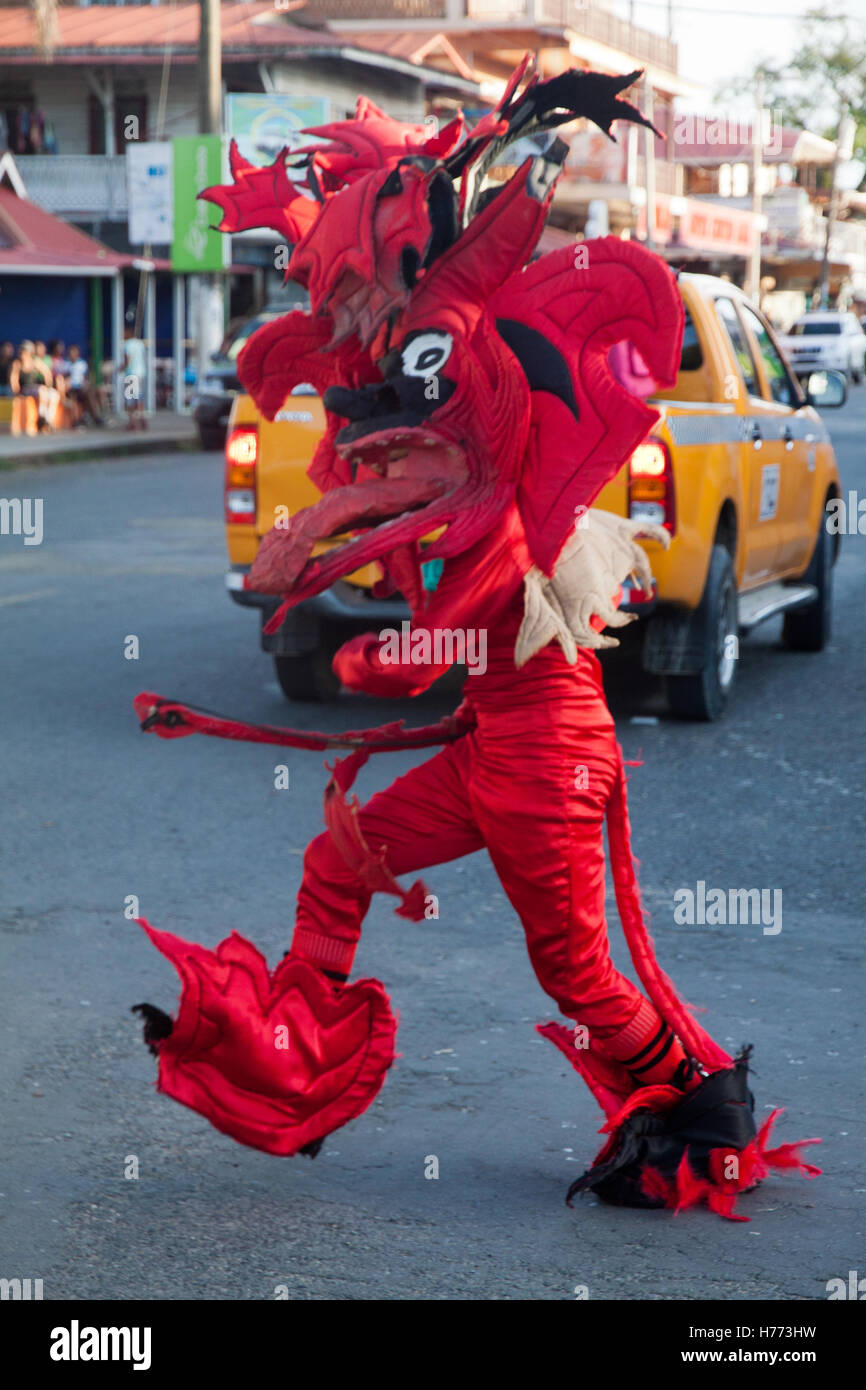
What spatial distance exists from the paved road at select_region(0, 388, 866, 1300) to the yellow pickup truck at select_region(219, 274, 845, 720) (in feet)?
1.09

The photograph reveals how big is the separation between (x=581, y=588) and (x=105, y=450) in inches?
902

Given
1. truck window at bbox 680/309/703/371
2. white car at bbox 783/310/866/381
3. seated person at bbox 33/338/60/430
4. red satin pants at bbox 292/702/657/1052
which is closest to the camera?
red satin pants at bbox 292/702/657/1052

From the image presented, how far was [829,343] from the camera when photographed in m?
46.8

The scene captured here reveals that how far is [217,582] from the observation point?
12.8 metres

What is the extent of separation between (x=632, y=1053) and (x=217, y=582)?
31.3 feet

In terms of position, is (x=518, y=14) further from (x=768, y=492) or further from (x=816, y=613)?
(x=768, y=492)

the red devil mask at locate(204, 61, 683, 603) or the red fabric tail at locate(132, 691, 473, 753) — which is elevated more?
the red devil mask at locate(204, 61, 683, 603)

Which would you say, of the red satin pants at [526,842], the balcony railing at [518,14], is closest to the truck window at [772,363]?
the red satin pants at [526,842]

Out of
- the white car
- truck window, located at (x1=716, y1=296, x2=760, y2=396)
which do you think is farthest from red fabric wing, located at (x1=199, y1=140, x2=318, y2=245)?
the white car

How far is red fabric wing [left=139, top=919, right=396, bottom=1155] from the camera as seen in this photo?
340 centimetres
